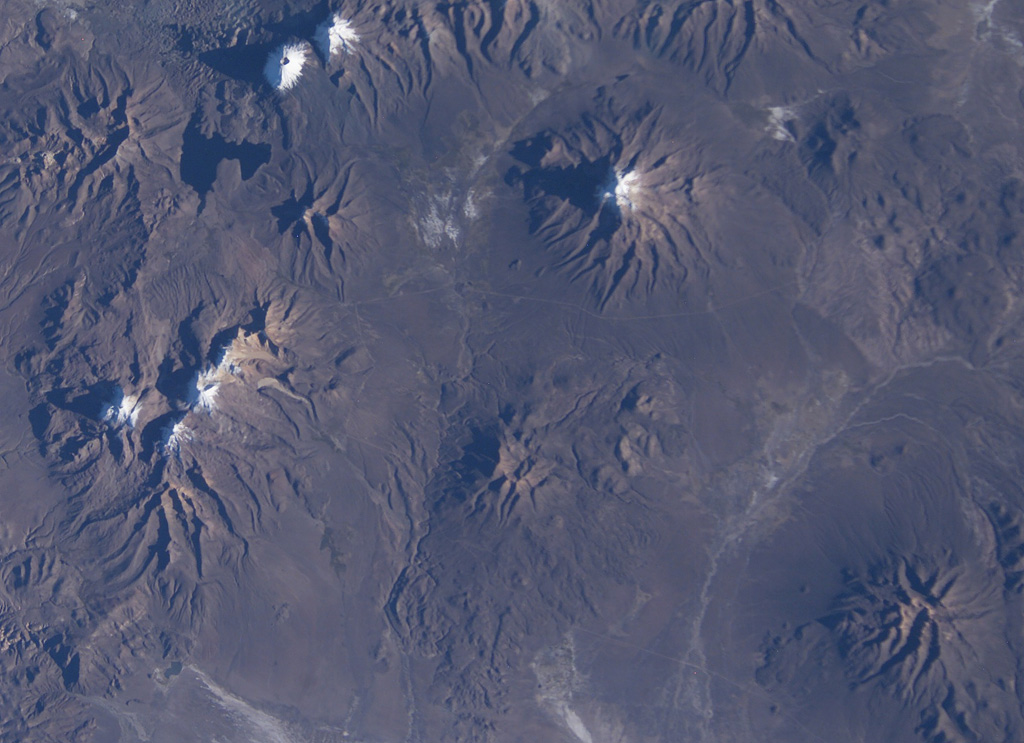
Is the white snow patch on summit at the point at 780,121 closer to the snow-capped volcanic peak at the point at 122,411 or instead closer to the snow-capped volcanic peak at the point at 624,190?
the snow-capped volcanic peak at the point at 624,190

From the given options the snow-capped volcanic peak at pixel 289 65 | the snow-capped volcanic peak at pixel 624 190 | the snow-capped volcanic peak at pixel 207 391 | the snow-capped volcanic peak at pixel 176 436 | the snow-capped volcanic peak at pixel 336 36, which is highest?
the snow-capped volcanic peak at pixel 336 36

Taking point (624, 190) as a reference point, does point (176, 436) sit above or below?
below

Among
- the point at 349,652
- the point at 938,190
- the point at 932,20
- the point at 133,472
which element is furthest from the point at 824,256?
the point at 133,472

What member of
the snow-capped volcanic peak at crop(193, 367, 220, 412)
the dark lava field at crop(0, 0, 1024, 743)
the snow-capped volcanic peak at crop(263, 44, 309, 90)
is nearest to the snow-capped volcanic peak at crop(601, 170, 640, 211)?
the dark lava field at crop(0, 0, 1024, 743)

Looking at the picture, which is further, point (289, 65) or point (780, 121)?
point (289, 65)

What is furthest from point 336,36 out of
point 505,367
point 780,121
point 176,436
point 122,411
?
point 780,121

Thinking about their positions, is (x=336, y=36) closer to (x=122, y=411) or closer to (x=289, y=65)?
(x=289, y=65)

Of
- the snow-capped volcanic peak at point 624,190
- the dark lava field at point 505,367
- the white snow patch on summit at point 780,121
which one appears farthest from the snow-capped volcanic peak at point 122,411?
the white snow patch on summit at point 780,121
